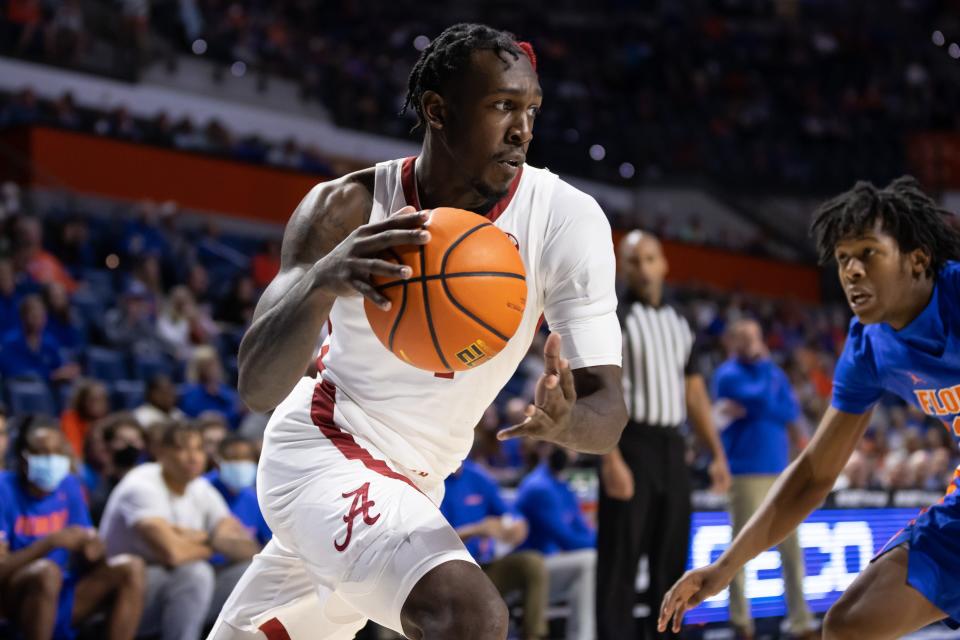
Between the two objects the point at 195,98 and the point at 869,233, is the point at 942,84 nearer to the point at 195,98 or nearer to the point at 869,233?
the point at 195,98

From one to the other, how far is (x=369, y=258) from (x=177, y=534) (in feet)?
11.7

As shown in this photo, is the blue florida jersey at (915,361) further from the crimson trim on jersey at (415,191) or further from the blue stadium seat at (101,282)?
the blue stadium seat at (101,282)

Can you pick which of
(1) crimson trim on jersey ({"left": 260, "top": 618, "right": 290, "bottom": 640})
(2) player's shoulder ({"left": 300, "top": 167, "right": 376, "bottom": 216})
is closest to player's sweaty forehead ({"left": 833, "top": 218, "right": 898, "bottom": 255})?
(2) player's shoulder ({"left": 300, "top": 167, "right": 376, "bottom": 216})

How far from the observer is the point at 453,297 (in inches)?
92.3

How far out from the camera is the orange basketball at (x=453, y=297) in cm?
234

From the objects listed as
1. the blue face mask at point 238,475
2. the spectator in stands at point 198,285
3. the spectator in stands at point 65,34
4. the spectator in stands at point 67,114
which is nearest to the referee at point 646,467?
the blue face mask at point 238,475

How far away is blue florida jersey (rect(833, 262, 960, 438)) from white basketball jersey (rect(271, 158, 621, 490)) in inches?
41.7

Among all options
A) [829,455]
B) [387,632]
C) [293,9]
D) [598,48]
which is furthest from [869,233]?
[598,48]

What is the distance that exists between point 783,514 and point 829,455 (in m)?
0.24

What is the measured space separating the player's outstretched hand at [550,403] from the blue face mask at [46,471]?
3.52 m

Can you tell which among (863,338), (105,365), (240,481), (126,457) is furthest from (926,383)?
(105,365)

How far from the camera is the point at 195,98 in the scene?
16.0 metres

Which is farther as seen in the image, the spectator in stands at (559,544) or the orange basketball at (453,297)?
the spectator in stands at (559,544)

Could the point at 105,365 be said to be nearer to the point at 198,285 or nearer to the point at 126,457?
the point at 198,285
